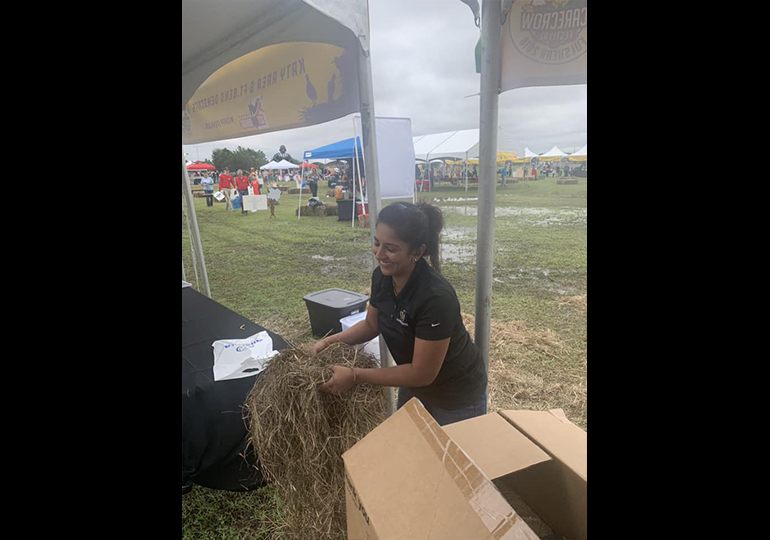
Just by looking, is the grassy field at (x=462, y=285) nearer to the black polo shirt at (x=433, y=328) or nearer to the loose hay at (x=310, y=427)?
the black polo shirt at (x=433, y=328)

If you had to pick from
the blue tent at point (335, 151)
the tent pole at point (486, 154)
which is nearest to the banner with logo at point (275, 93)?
the tent pole at point (486, 154)

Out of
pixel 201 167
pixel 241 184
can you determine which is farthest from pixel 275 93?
pixel 201 167

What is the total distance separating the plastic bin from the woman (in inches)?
80.1

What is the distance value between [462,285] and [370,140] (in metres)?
3.90

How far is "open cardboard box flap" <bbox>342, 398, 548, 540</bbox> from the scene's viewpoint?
0.77 m

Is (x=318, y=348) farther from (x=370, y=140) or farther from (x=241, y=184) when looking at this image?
(x=241, y=184)

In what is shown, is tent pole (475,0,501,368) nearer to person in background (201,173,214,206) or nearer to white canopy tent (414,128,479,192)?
white canopy tent (414,128,479,192)

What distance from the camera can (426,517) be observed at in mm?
835

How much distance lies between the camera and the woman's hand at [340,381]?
1447mm

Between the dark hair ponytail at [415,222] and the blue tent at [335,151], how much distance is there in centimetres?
941

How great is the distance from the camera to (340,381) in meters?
1.45
